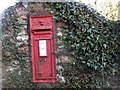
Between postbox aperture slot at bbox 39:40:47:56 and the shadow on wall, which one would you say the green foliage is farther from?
postbox aperture slot at bbox 39:40:47:56

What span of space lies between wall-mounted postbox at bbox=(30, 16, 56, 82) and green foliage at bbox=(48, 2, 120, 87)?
21 cm

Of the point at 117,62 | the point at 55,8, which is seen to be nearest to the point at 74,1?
the point at 55,8

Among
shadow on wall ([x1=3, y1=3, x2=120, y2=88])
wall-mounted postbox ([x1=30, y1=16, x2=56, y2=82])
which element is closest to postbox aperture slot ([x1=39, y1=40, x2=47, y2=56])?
wall-mounted postbox ([x1=30, y1=16, x2=56, y2=82])

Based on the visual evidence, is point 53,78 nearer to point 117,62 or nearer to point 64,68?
point 64,68

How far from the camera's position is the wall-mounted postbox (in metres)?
4.12

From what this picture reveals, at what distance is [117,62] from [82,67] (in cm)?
58

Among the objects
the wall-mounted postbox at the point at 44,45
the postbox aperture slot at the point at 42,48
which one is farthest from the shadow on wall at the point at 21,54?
the postbox aperture slot at the point at 42,48

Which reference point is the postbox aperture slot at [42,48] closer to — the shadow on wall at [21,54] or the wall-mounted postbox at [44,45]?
the wall-mounted postbox at [44,45]

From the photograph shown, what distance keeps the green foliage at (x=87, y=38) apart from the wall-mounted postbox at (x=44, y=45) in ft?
0.67

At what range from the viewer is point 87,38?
13.4 feet

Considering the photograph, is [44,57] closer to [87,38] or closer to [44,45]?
[44,45]

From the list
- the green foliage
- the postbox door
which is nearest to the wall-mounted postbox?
the postbox door

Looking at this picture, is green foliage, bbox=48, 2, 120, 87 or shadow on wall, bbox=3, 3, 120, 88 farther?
shadow on wall, bbox=3, 3, 120, 88

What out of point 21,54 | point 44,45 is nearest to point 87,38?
point 44,45
